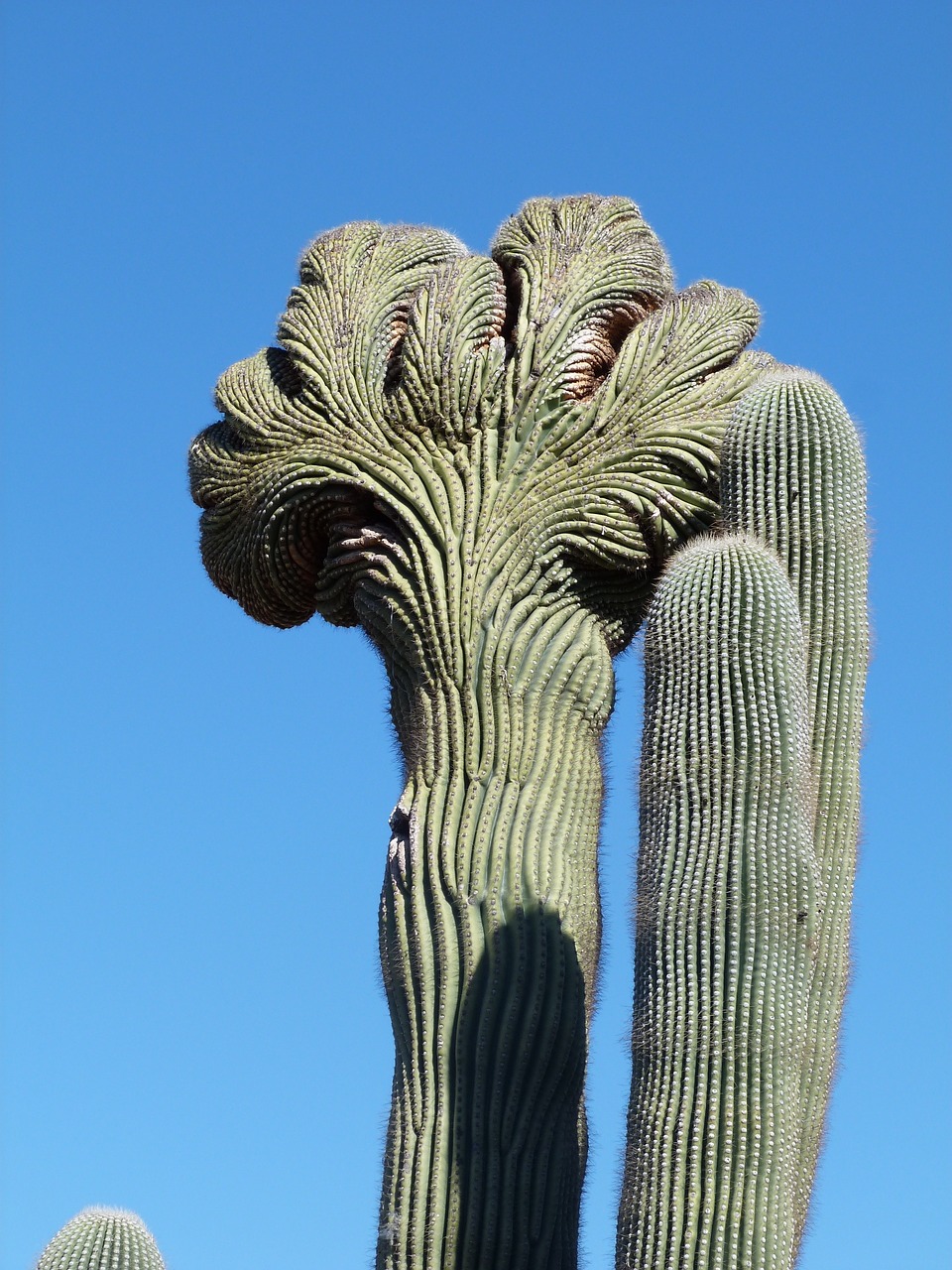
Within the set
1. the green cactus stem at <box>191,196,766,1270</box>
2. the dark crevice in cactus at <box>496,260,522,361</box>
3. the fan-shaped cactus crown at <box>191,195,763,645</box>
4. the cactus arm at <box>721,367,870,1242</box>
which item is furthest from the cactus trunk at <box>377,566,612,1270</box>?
the dark crevice in cactus at <box>496,260,522,361</box>

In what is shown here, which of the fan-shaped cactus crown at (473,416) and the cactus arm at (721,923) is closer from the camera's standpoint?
the cactus arm at (721,923)

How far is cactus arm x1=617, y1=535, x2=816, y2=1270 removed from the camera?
644cm

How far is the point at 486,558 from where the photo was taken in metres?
8.66

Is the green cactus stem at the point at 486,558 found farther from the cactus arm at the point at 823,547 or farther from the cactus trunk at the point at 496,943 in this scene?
the cactus arm at the point at 823,547

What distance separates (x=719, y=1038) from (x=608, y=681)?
2331mm

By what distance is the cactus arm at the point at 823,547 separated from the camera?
7289 millimetres

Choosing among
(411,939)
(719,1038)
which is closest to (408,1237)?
(411,939)

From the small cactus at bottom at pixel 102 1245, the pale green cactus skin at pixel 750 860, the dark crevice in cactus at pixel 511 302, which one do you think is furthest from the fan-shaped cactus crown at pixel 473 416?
the small cactus at bottom at pixel 102 1245

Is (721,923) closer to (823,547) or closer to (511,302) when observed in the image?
(823,547)

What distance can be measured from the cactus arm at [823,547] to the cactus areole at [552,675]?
20 millimetres

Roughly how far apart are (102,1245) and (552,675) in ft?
9.30

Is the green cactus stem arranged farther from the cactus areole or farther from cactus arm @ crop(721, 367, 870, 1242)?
cactus arm @ crop(721, 367, 870, 1242)

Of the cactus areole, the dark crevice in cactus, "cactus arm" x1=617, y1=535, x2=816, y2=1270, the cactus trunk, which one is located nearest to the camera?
"cactus arm" x1=617, y1=535, x2=816, y2=1270

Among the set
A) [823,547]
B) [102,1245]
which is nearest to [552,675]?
[823,547]
